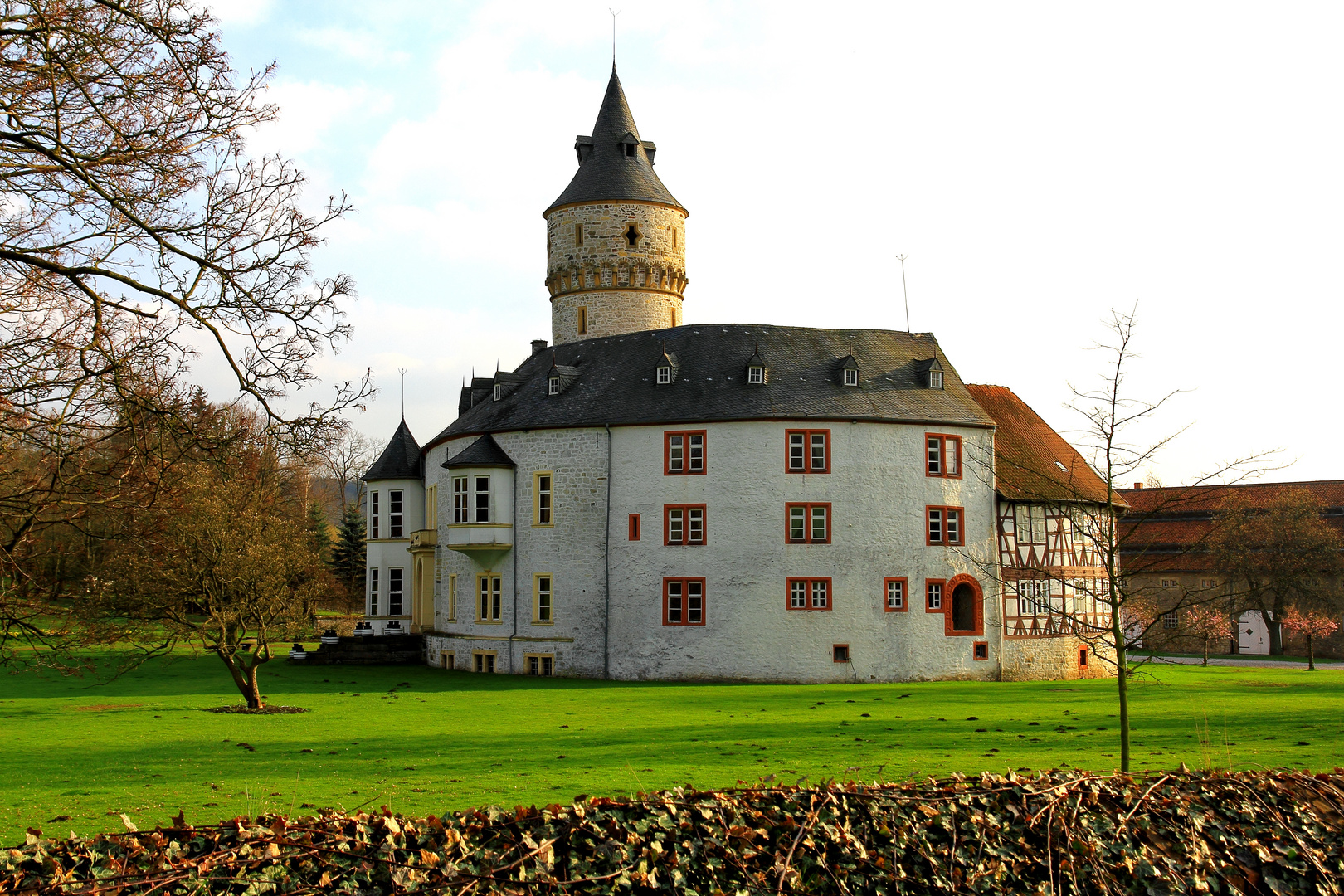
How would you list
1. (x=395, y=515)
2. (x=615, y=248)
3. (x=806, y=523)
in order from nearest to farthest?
(x=806, y=523), (x=615, y=248), (x=395, y=515)

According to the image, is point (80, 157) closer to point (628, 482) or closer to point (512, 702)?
Answer: point (512, 702)

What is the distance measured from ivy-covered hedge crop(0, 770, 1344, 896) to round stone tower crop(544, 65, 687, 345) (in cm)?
3800

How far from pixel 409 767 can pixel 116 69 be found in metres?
10.3

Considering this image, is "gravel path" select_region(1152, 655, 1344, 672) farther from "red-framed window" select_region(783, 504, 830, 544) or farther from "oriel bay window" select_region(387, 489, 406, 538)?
"oriel bay window" select_region(387, 489, 406, 538)

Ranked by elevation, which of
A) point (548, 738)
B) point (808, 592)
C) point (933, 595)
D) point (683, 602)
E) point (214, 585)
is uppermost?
point (214, 585)

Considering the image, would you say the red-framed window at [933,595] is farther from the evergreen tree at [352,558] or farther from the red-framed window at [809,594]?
the evergreen tree at [352,558]

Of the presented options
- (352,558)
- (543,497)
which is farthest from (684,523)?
(352,558)

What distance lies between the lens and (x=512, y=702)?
2731 cm

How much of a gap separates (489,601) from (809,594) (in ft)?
35.2

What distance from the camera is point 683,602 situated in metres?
34.4

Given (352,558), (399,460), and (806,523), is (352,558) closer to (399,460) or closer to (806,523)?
(399,460)

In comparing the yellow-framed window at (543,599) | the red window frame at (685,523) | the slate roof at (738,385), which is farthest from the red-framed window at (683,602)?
the slate roof at (738,385)

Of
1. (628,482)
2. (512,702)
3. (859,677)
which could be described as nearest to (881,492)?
(859,677)

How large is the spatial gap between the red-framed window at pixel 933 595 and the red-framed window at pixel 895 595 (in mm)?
640
